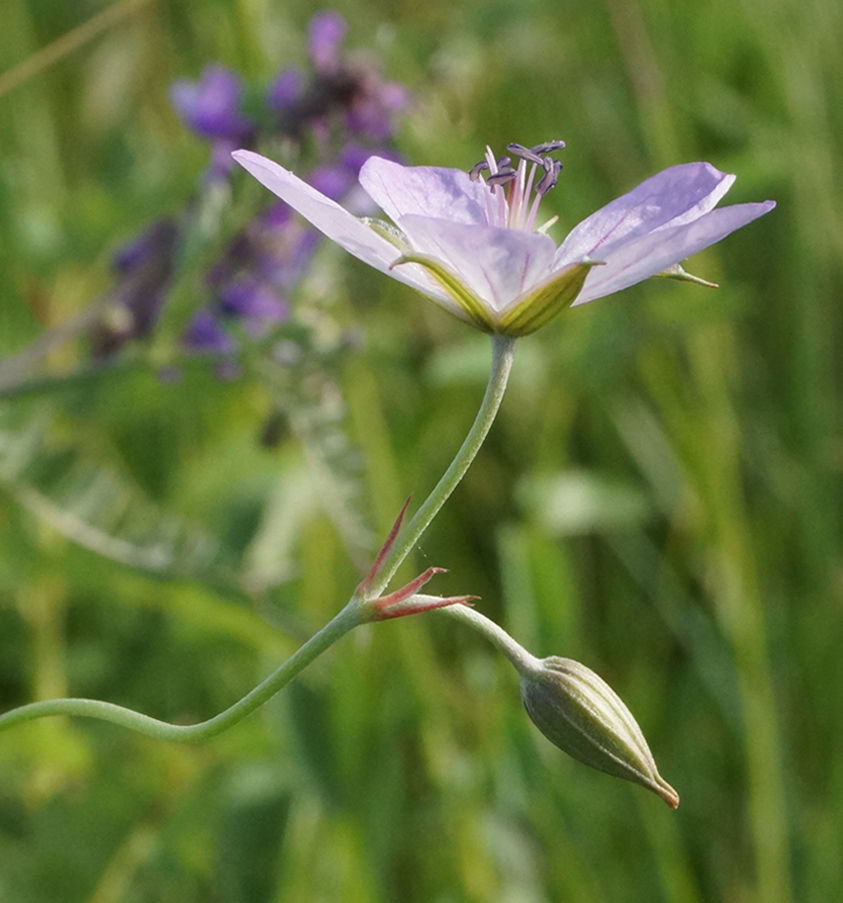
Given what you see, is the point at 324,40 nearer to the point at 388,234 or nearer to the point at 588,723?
the point at 388,234

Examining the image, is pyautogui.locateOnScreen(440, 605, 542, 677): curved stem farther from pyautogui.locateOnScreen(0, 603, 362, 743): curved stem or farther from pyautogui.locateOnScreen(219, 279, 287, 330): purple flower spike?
pyautogui.locateOnScreen(219, 279, 287, 330): purple flower spike

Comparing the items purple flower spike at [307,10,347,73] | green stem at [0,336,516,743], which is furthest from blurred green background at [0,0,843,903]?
green stem at [0,336,516,743]

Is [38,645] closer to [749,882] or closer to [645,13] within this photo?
[749,882]

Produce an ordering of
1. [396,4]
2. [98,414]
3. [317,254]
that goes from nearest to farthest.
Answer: [317,254]
[98,414]
[396,4]

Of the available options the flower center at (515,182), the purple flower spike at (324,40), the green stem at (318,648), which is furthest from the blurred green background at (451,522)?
the green stem at (318,648)

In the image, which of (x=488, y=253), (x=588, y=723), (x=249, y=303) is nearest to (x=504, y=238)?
(x=488, y=253)

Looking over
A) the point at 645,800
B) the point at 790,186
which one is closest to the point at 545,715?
the point at 645,800
